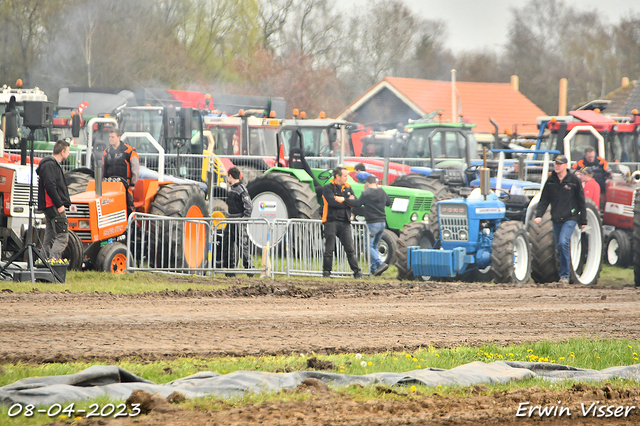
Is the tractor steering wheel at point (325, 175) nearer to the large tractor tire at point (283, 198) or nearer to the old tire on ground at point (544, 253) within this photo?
the large tractor tire at point (283, 198)

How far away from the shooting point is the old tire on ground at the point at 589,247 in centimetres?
1444

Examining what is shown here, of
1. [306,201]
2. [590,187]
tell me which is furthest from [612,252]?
[306,201]

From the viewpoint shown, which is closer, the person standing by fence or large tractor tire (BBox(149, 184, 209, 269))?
large tractor tire (BBox(149, 184, 209, 269))

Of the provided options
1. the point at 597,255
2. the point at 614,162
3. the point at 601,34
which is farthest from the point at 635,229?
the point at 601,34

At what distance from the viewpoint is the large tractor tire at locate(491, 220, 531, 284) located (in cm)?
1296

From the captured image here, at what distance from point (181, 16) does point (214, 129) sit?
38.1 feet

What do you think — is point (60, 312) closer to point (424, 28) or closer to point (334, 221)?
point (334, 221)

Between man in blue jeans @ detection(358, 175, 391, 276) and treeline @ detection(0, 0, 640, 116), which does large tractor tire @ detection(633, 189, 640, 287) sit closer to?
man in blue jeans @ detection(358, 175, 391, 276)

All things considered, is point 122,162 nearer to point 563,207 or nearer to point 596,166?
point 563,207

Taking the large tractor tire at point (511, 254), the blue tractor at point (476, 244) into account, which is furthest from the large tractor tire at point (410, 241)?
the large tractor tire at point (511, 254)

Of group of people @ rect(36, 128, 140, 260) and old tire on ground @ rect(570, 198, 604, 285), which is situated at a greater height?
group of people @ rect(36, 128, 140, 260)

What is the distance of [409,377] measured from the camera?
18.3 ft

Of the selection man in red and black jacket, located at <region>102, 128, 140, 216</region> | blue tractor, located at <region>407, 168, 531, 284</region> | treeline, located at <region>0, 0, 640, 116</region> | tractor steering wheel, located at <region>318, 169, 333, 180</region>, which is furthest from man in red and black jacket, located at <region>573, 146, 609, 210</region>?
treeline, located at <region>0, 0, 640, 116</region>

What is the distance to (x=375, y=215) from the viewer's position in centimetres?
1491
